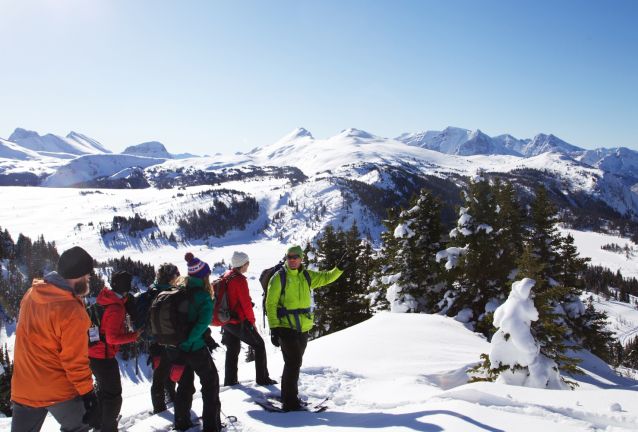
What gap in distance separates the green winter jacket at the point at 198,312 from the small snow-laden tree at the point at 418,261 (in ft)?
50.6

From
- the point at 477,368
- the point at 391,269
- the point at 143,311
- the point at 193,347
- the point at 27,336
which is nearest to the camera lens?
the point at 27,336

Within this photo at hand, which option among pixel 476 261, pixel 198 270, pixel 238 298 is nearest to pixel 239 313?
pixel 238 298

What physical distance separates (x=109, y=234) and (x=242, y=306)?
20646cm

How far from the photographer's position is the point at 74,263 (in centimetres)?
423

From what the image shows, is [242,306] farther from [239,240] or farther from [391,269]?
[239,240]

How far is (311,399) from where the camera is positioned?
284 inches

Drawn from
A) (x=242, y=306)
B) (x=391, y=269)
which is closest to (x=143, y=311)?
(x=242, y=306)

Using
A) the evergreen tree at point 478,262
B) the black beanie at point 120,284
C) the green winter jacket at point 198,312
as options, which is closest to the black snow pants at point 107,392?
the green winter jacket at point 198,312

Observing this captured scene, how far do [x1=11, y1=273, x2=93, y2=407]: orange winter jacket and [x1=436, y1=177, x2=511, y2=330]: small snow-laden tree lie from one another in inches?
588

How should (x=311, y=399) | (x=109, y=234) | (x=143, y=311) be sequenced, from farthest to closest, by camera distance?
(x=109, y=234) < (x=311, y=399) < (x=143, y=311)

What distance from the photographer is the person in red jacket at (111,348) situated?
5.17m

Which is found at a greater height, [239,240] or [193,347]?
[193,347]

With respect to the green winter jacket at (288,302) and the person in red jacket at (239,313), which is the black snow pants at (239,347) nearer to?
the person in red jacket at (239,313)

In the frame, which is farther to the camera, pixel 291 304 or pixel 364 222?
pixel 364 222
